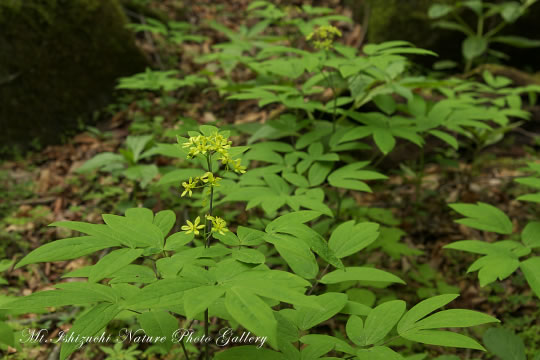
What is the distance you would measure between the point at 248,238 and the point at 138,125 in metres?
3.35

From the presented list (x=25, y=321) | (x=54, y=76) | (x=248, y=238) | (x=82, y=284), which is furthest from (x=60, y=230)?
(x=248, y=238)

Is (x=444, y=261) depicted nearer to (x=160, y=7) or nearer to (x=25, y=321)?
(x=25, y=321)

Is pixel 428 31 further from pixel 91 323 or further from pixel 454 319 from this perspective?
pixel 91 323

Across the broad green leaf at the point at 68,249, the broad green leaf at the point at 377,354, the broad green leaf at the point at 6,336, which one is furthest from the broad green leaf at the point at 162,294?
the broad green leaf at the point at 6,336

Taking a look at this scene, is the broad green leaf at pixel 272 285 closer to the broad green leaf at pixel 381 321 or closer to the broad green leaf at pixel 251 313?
the broad green leaf at pixel 251 313

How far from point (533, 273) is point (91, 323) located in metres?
1.51

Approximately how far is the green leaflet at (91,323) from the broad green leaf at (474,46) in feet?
15.5

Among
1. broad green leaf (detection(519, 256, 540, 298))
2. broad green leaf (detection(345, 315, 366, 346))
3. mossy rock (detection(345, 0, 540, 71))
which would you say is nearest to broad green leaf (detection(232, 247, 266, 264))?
broad green leaf (detection(345, 315, 366, 346))

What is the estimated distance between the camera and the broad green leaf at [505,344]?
1662 millimetres

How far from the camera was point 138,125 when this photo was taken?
4.16 metres

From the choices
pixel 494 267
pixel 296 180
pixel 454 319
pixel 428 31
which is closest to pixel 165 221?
pixel 296 180

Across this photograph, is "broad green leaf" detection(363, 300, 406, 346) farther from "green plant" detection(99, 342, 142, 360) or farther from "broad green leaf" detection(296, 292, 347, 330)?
"green plant" detection(99, 342, 142, 360)

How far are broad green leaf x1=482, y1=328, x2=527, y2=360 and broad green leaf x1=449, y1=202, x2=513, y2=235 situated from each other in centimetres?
45

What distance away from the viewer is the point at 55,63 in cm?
446
